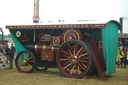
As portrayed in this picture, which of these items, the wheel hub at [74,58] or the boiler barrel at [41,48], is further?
the boiler barrel at [41,48]

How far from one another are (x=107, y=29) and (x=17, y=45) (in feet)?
15.0

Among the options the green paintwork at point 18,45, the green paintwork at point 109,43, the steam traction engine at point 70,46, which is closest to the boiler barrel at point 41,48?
the steam traction engine at point 70,46

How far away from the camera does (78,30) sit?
7910 millimetres

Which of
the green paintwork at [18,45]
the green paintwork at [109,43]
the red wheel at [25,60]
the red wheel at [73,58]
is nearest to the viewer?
the green paintwork at [109,43]

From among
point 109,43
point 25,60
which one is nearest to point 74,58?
point 109,43

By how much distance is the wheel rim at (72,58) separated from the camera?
763 centimetres

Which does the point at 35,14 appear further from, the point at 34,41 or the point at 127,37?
the point at 34,41

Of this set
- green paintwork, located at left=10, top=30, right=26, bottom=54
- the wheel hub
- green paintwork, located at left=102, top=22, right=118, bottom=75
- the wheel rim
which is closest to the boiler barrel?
green paintwork, located at left=10, top=30, right=26, bottom=54

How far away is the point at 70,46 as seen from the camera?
313 inches

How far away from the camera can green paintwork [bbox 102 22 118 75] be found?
7359 mm

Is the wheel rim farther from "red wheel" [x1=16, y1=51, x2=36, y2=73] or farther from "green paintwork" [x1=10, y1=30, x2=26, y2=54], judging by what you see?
"green paintwork" [x1=10, y1=30, x2=26, y2=54]

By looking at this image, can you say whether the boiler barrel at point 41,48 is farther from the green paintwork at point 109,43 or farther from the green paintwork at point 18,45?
the green paintwork at point 109,43

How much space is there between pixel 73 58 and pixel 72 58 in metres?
0.05

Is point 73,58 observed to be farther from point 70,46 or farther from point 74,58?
point 70,46
